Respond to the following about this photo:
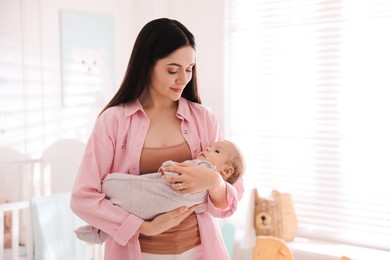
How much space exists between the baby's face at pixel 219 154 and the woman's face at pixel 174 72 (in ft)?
0.60

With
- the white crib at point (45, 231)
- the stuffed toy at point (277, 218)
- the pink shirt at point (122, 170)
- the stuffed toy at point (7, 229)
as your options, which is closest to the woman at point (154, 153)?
the pink shirt at point (122, 170)

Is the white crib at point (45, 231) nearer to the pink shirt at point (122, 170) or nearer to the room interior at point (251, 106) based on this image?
the room interior at point (251, 106)

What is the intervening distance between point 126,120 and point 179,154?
0.18 m

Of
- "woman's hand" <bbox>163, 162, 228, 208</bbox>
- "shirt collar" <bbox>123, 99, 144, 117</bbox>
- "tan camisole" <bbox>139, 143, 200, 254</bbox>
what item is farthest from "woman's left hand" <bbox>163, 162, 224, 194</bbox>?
"shirt collar" <bbox>123, 99, 144, 117</bbox>

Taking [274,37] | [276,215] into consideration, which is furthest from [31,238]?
[274,37]

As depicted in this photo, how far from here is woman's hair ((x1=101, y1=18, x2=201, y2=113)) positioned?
1.30 metres

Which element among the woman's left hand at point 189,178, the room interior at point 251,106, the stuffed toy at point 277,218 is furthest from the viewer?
the stuffed toy at point 277,218

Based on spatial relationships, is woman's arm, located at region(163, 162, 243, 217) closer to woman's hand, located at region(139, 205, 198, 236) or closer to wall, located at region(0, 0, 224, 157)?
woman's hand, located at region(139, 205, 198, 236)

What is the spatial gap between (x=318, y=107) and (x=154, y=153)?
1.68m

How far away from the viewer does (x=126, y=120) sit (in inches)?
53.5

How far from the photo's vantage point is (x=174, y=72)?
52.3 inches

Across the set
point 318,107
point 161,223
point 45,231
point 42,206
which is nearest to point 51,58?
point 42,206

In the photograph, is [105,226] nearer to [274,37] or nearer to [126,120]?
[126,120]

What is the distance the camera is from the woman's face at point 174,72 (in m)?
1.31
